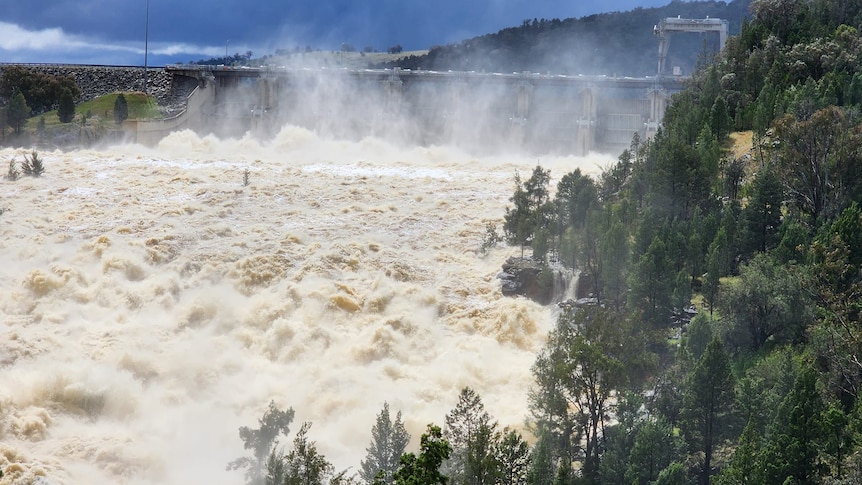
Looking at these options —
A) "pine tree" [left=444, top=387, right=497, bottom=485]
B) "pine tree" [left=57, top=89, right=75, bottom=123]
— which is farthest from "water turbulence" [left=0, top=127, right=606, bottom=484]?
"pine tree" [left=57, top=89, right=75, bottom=123]

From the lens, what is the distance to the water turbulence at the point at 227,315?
33719 mm

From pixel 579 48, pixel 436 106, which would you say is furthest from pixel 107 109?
pixel 579 48

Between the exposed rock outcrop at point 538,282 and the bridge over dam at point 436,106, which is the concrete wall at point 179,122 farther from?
the exposed rock outcrop at point 538,282

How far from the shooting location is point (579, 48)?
15112 centimetres

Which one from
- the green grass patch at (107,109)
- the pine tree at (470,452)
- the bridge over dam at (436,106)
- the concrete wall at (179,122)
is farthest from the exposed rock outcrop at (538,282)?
→ the green grass patch at (107,109)

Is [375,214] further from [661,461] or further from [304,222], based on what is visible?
[661,461]

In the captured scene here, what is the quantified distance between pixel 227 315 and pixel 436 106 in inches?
1896

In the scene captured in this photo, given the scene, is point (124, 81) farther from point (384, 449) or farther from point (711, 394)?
point (711, 394)

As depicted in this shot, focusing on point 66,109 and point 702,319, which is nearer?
point 702,319

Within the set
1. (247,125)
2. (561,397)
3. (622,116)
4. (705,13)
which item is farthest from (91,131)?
(705,13)

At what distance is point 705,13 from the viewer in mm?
171500

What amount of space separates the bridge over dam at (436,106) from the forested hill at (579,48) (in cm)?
4103

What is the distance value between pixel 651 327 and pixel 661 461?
359 inches

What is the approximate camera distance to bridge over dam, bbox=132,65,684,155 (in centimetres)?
8300
